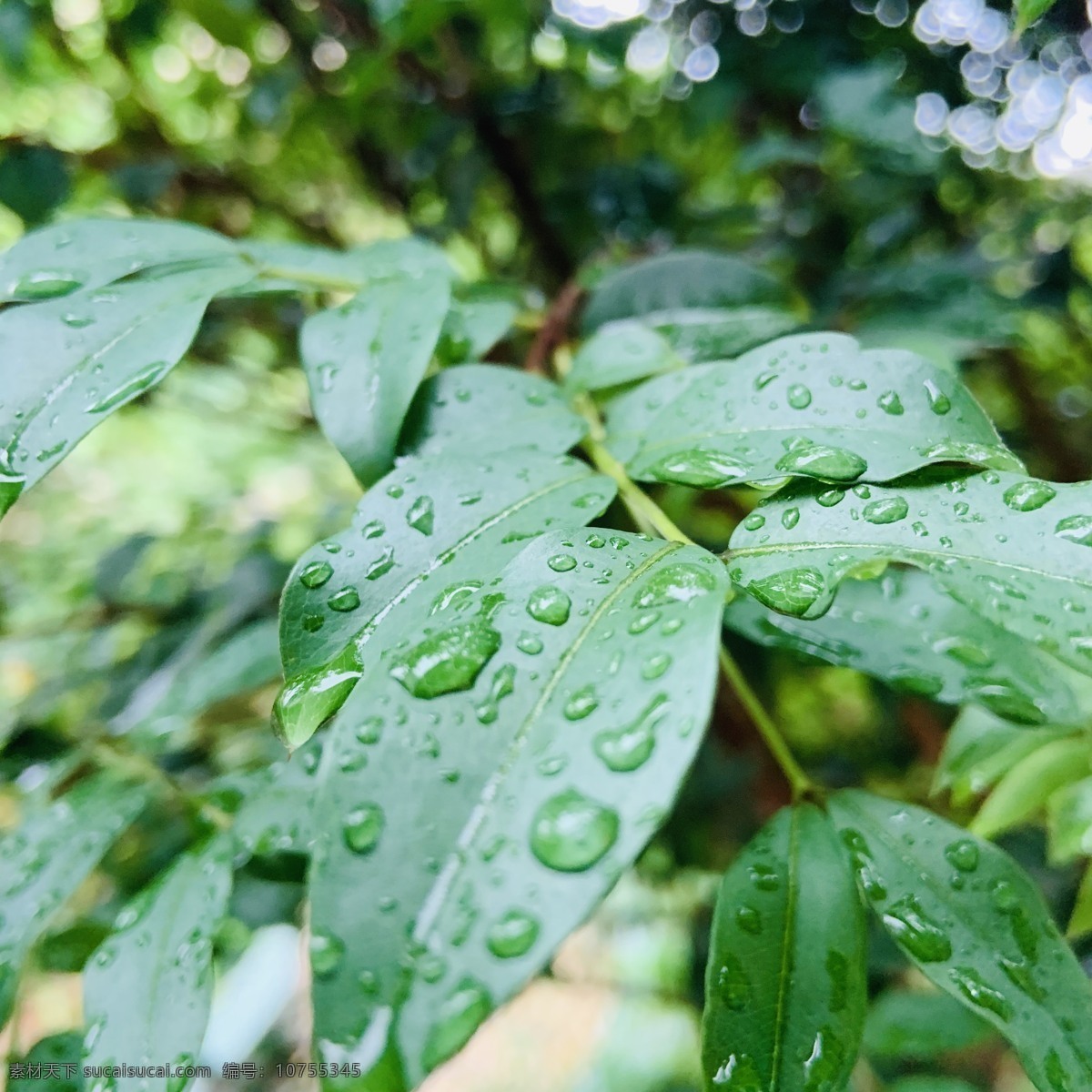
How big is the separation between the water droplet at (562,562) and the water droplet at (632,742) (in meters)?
0.06

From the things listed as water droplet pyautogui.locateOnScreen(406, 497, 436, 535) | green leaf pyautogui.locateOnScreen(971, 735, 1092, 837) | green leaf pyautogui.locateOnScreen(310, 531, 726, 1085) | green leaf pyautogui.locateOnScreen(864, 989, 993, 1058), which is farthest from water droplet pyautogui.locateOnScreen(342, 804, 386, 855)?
green leaf pyautogui.locateOnScreen(864, 989, 993, 1058)

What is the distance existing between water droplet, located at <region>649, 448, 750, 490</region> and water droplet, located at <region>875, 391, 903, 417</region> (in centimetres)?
5

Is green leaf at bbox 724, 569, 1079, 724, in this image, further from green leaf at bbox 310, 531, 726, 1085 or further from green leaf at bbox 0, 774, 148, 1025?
green leaf at bbox 0, 774, 148, 1025

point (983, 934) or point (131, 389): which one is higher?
point (131, 389)

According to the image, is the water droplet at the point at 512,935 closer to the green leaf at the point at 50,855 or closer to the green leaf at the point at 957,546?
the green leaf at the point at 957,546

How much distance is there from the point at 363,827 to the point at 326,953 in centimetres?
3

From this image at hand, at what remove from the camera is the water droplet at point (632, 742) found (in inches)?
7.1

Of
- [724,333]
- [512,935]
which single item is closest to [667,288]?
[724,333]

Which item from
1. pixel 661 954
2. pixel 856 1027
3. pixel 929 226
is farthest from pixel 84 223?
pixel 661 954

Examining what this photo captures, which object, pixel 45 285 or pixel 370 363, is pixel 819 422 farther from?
pixel 45 285

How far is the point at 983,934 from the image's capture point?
284mm

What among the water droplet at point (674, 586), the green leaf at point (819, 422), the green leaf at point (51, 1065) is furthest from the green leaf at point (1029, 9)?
the green leaf at point (51, 1065)

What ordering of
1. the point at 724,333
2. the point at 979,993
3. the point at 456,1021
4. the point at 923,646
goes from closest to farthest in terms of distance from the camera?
the point at 456,1021, the point at 979,993, the point at 923,646, the point at 724,333

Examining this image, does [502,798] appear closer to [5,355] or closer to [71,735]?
[5,355]
